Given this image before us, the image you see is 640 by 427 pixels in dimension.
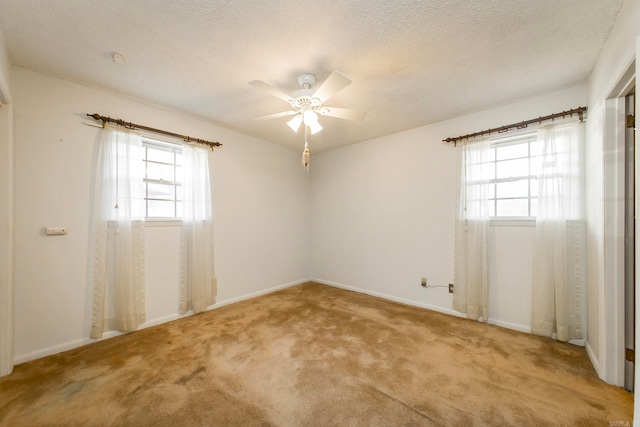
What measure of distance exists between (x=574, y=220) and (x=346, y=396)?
2687 mm

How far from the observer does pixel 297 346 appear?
7.81 ft

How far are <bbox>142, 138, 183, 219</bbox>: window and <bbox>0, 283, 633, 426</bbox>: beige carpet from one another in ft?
4.51

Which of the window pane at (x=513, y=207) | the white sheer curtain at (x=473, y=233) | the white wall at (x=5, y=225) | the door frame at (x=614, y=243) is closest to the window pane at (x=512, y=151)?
the white sheer curtain at (x=473, y=233)

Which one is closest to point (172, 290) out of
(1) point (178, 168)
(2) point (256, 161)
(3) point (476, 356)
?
(1) point (178, 168)

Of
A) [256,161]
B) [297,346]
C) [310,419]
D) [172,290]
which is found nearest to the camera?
[310,419]

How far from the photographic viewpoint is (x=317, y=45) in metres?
1.84

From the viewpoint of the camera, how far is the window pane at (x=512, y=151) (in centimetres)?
282

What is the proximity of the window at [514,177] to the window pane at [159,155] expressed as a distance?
4.01 m

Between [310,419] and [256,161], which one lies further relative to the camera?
[256,161]

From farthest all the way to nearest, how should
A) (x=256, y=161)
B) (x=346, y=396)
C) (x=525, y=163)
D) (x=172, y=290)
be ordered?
(x=256, y=161), (x=172, y=290), (x=525, y=163), (x=346, y=396)

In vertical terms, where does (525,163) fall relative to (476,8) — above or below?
below

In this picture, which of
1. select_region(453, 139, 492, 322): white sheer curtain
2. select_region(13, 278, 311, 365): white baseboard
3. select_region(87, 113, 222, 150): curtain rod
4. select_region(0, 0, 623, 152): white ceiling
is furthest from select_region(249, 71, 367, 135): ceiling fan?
select_region(13, 278, 311, 365): white baseboard

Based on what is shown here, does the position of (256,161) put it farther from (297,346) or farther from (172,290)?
(297,346)

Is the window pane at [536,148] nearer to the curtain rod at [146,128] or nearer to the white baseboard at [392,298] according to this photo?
the white baseboard at [392,298]
